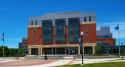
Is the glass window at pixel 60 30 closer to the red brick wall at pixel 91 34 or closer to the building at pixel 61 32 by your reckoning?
the building at pixel 61 32

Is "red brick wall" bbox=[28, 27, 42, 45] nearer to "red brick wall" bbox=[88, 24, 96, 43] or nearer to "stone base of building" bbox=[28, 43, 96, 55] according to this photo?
"stone base of building" bbox=[28, 43, 96, 55]

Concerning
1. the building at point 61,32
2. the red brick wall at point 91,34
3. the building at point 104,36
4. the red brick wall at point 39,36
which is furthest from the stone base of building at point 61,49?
the building at point 104,36

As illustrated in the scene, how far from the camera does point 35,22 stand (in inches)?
5133

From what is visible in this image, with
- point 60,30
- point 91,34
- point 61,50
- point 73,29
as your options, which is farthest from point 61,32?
point 91,34

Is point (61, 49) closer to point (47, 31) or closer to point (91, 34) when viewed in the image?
point (47, 31)

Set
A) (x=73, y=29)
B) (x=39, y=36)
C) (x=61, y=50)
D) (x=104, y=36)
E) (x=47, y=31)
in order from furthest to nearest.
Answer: (x=104, y=36)
(x=39, y=36)
(x=47, y=31)
(x=61, y=50)
(x=73, y=29)

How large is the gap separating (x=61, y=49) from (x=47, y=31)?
9474mm

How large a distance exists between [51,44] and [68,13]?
14.9 meters

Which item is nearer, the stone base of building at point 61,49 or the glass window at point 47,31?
the stone base of building at point 61,49

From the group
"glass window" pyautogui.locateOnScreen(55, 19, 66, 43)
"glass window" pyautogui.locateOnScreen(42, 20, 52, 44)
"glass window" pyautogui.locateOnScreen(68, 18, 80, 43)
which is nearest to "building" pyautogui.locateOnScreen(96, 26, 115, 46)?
"glass window" pyautogui.locateOnScreen(55, 19, 66, 43)

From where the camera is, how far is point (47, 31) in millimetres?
127750

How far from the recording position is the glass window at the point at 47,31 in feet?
417

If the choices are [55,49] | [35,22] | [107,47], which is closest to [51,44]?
[55,49]

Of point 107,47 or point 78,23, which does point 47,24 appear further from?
point 107,47
